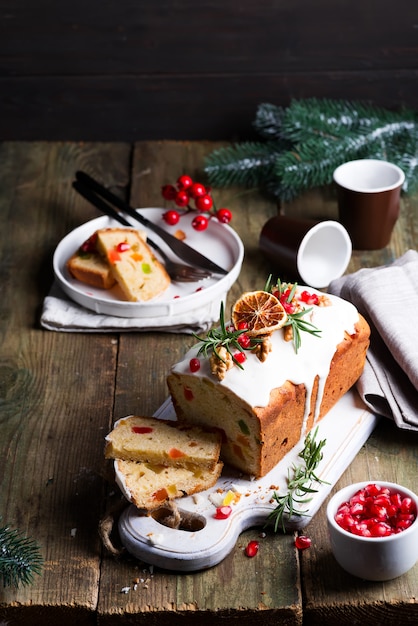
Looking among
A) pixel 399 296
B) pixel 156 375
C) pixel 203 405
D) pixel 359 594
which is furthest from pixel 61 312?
pixel 359 594

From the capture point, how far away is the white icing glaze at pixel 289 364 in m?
2.09

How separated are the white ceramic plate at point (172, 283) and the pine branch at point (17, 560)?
907mm

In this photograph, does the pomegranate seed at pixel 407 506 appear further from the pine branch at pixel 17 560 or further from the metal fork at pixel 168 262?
the metal fork at pixel 168 262

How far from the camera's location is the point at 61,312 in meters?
2.86

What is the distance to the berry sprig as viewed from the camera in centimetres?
313

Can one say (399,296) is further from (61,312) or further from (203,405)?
(61,312)

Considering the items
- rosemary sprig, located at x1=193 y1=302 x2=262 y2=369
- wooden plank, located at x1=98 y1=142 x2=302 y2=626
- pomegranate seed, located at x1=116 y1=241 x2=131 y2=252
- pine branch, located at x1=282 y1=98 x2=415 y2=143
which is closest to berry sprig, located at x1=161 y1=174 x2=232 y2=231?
pomegranate seed, located at x1=116 y1=241 x2=131 y2=252

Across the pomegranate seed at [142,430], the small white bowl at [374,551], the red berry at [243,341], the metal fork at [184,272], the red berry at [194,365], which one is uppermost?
the red berry at [243,341]

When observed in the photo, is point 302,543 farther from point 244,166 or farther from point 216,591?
point 244,166

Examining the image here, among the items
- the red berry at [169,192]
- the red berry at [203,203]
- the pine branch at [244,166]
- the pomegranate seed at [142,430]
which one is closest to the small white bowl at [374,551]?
the pomegranate seed at [142,430]

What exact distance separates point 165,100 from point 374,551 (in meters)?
2.47

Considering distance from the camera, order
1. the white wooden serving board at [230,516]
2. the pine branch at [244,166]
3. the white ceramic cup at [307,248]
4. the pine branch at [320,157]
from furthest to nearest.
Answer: the pine branch at [244,166] < the pine branch at [320,157] < the white ceramic cup at [307,248] < the white wooden serving board at [230,516]

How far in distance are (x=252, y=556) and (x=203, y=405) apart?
37 cm

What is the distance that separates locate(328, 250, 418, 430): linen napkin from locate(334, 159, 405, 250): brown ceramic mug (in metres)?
0.31
